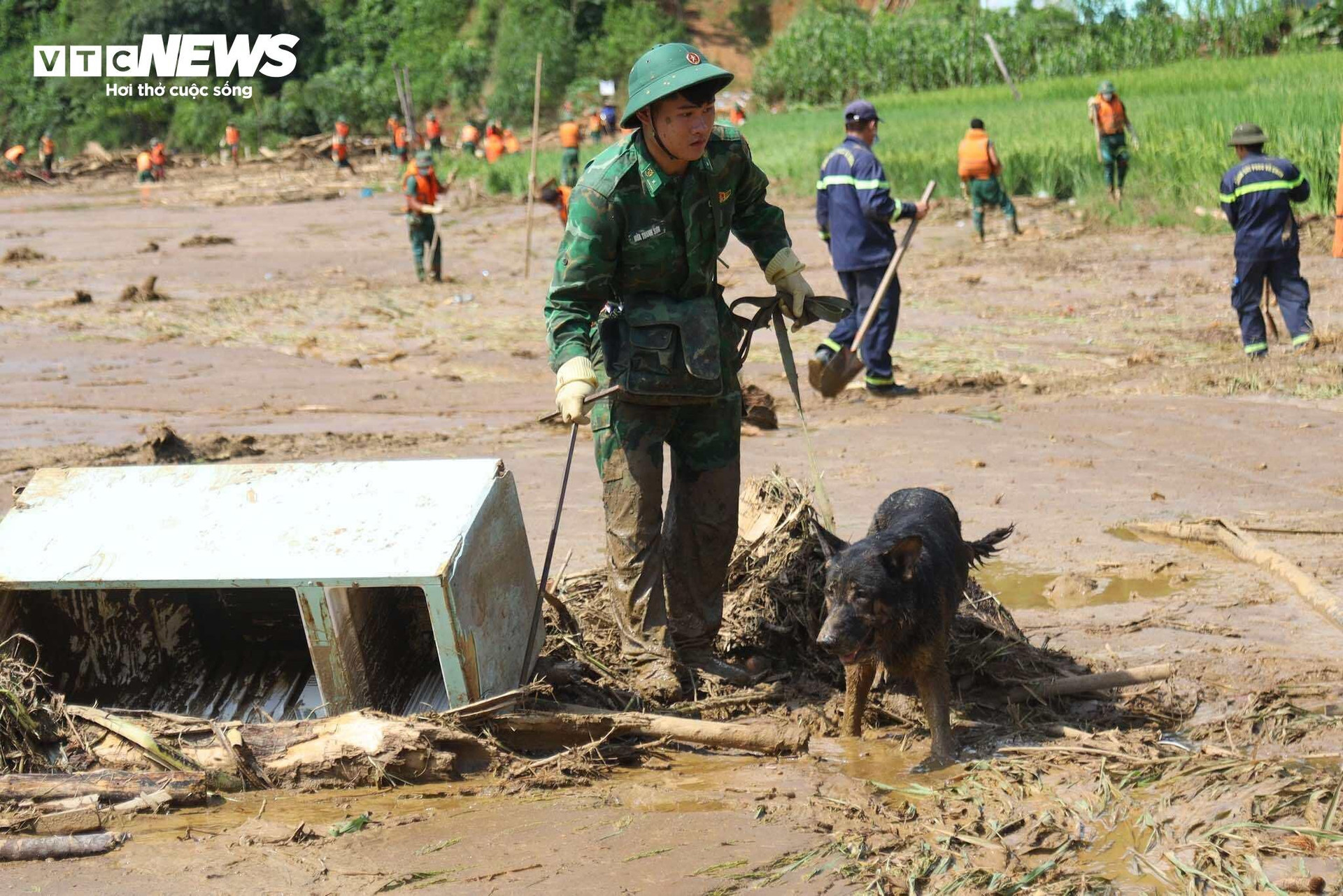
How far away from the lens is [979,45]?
130 feet

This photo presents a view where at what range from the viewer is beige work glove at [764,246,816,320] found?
16.0ft

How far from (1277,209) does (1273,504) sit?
418cm

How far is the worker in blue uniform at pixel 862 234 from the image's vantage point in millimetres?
9703

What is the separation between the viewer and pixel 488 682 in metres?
4.20

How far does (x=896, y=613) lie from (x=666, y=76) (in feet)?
6.17

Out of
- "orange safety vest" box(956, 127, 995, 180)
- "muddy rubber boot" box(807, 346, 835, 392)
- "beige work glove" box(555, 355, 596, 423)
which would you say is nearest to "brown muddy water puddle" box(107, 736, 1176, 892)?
"beige work glove" box(555, 355, 596, 423)

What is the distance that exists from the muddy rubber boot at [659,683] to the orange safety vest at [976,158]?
13.8m

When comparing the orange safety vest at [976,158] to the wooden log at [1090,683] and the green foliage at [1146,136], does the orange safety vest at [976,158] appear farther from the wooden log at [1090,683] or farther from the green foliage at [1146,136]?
the wooden log at [1090,683]

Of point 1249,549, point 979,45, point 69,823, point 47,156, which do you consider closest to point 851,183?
point 1249,549

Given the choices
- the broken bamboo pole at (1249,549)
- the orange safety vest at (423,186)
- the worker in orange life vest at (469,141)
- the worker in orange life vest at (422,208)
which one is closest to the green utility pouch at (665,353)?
the broken bamboo pole at (1249,549)

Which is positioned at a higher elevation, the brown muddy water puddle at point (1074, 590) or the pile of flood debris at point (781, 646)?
the pile of flood debris at point (781, 646)

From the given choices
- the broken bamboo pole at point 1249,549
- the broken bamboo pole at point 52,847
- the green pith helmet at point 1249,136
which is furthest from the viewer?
the green pith helmet at point 1249,136

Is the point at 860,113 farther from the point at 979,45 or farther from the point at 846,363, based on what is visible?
the point at 979,45

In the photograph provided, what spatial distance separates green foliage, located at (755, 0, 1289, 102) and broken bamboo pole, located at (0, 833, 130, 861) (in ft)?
120
